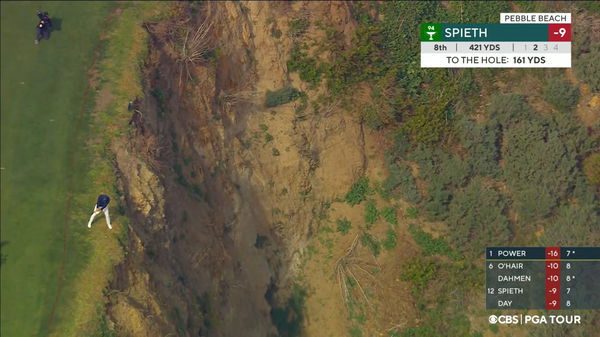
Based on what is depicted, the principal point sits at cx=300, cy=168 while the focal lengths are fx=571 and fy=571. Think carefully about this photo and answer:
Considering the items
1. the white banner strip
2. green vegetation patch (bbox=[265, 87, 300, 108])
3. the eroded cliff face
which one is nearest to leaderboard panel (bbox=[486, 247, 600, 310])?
the eroded cliff face

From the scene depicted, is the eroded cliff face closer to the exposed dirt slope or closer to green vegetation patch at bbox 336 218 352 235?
the exposed dirt slope

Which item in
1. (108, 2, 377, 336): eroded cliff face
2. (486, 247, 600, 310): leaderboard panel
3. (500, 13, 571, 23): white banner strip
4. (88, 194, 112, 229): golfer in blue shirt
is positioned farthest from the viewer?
(500, 13, 571, 23): white banner strip

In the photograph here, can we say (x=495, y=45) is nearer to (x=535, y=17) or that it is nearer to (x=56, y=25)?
(x=535, y=17)

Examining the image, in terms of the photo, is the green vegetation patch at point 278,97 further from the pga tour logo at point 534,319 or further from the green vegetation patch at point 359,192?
the pga tour logo at point 534,319

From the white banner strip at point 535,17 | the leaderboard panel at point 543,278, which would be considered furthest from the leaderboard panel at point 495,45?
the leaderboard panel at point 543,278
